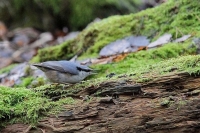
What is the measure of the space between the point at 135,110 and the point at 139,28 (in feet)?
7.87

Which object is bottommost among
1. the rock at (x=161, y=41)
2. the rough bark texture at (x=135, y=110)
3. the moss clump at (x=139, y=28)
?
the rough bark texture at (x=135, y=110)

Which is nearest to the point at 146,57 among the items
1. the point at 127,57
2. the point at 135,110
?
the point at 127,57

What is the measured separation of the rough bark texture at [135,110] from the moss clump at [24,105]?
1.9 inches

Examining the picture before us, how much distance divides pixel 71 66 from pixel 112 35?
6.59 feet

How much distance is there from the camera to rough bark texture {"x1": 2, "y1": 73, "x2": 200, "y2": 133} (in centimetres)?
239

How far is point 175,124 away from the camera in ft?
7.79

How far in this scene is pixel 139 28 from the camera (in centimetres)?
478

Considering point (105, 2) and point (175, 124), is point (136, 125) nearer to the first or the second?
point (175, 124)

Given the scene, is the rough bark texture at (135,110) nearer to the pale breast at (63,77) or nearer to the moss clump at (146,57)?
the pale breast at (63,77)

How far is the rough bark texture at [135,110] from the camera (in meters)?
2.39

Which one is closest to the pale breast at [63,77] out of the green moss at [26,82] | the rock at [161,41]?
the green moss at [26,82]

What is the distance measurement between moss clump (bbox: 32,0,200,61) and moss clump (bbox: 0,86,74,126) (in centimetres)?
208

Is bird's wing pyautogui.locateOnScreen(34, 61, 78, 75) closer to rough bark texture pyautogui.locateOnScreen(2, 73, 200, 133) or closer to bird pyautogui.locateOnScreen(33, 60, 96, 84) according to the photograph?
bird pyautogui.locateOnScreen(33, 60, 96, 84)

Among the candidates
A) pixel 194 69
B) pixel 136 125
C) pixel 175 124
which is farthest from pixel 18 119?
pixel 194 69
